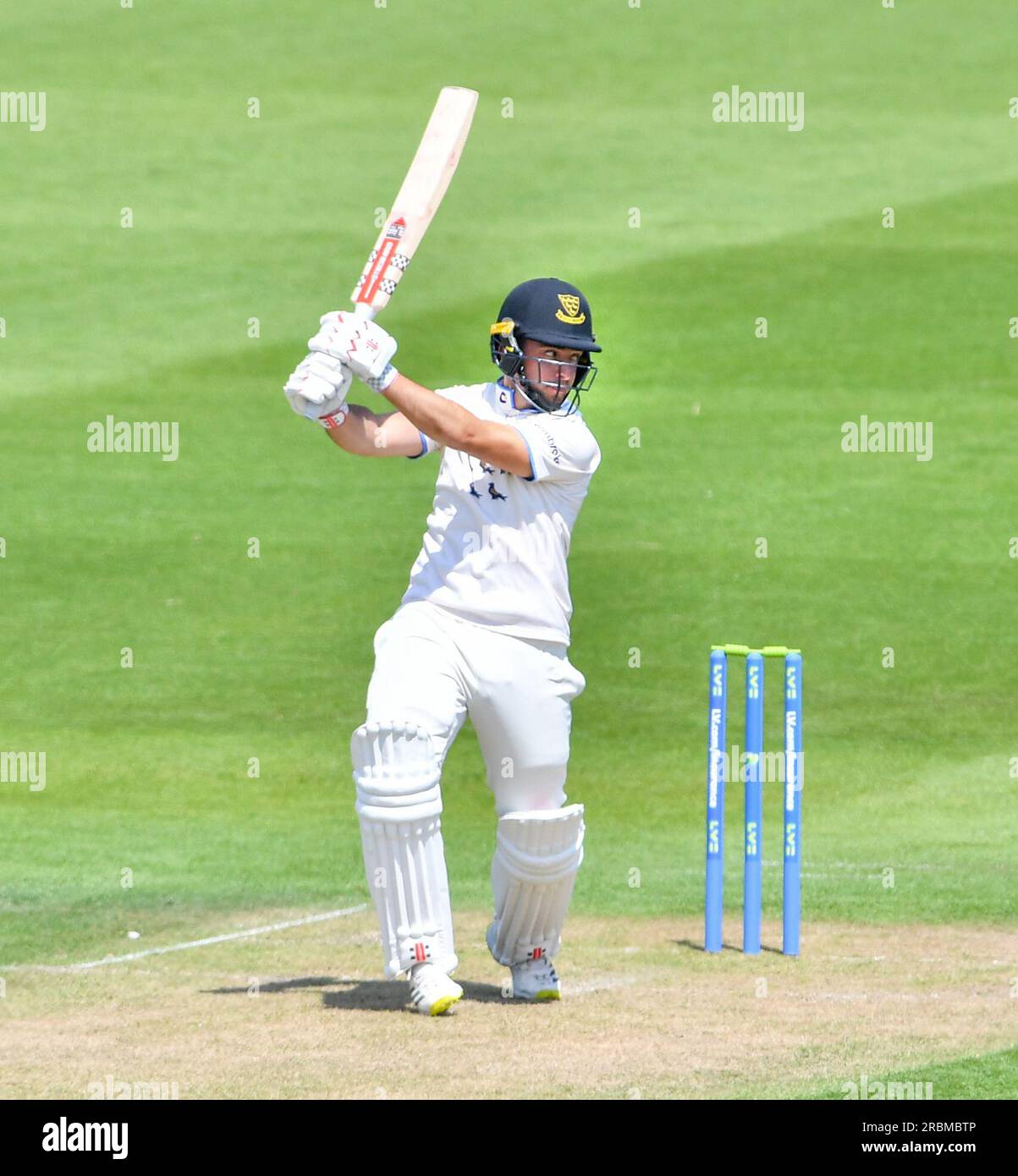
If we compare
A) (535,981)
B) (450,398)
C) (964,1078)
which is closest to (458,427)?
(450,398)

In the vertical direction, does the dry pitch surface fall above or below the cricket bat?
below

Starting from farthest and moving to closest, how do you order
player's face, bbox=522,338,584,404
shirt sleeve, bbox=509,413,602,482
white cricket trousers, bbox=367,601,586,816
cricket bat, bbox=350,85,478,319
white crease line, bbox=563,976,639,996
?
1. white crease line, bbox=563,976,639,996
2. player's face, bbox=522,338,584,404
3. cricket bat, bbox=350,85,478,319
4. shirt sleeve, bbox=509,413,602,482
5. white cricket trousers, bbox=367,601,586,816

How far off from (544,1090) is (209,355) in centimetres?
1339

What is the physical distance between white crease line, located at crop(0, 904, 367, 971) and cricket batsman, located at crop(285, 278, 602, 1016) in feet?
4.25

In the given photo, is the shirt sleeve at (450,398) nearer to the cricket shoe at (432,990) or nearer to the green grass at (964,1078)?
the cricket shoe at (432,990)

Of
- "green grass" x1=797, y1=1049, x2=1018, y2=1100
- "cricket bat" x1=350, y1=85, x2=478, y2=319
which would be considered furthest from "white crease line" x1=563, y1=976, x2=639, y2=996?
"cricket bat" x1=350, y1=85, x2=478, y2=319

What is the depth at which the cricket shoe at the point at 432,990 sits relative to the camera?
240 inches

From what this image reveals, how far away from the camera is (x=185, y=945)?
24.5 feet

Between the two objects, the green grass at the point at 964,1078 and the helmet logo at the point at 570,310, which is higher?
the helmet logo at the point at 570,310

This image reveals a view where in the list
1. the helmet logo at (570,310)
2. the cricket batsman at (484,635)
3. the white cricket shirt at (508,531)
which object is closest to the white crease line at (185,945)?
the cricket batsman at (484,635)

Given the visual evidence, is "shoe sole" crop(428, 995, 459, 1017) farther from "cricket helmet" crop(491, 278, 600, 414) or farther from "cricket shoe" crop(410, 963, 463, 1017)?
"cricket helmet" crop(491, 278, 600, 414)

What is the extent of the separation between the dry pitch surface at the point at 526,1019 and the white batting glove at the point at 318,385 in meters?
1.74

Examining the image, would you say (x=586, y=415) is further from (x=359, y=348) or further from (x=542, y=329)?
(x=359, y=348)

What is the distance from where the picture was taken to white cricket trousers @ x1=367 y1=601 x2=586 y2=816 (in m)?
6.21
